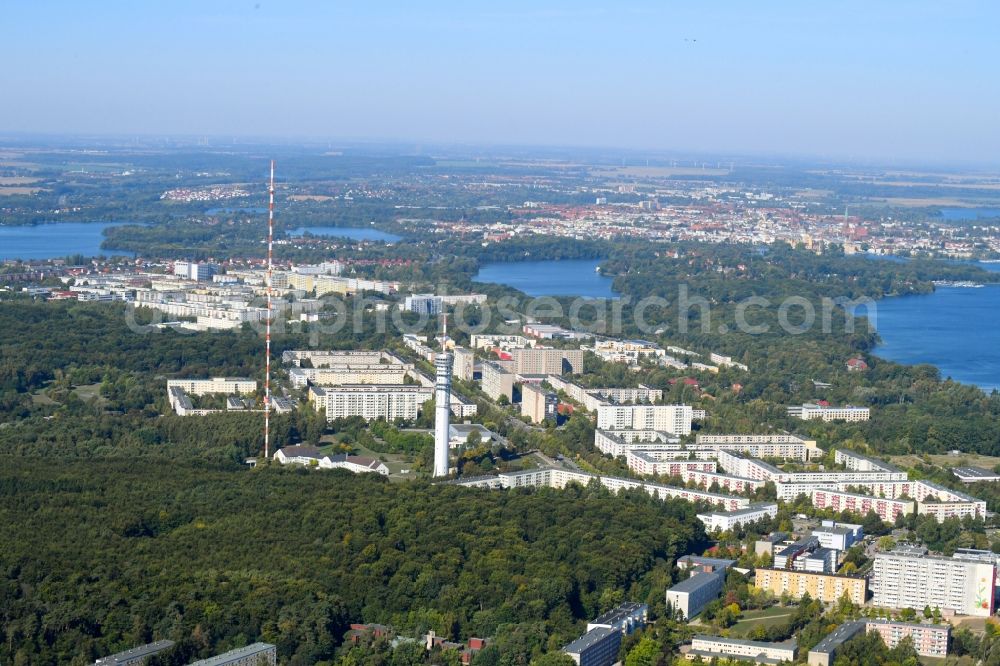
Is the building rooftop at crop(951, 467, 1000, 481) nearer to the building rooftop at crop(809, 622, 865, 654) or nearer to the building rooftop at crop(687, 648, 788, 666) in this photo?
the building rooftop at crop(809, 622, 865, 654)

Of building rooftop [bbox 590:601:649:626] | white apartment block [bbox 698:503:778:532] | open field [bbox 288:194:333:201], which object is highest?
building rooftop [bbox 590:601:649:626]

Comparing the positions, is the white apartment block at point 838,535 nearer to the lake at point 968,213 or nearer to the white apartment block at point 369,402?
the white apartment block at point 369,402

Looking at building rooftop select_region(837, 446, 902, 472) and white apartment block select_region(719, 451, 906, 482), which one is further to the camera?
building rooftop select_region(837, 446, 902, 472)

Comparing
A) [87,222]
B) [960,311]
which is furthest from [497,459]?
[87,222]

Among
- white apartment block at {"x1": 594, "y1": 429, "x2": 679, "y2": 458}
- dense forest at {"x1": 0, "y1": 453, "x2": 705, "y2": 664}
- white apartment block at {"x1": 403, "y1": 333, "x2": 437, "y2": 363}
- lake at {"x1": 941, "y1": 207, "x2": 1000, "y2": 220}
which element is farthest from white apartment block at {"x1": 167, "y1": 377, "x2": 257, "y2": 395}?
lake at {"x1": 941, "y1": 207, "x2": 1000, "y2": 220}

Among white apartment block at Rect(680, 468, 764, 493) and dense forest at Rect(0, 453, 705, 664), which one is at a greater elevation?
dense forest at Rect(0, 453, 705, 664)

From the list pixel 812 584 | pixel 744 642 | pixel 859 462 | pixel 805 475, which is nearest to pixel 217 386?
pixel 805 475

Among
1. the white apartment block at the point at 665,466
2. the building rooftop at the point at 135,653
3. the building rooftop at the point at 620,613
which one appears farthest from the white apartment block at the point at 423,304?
the building rooftop at the point at 135,653
